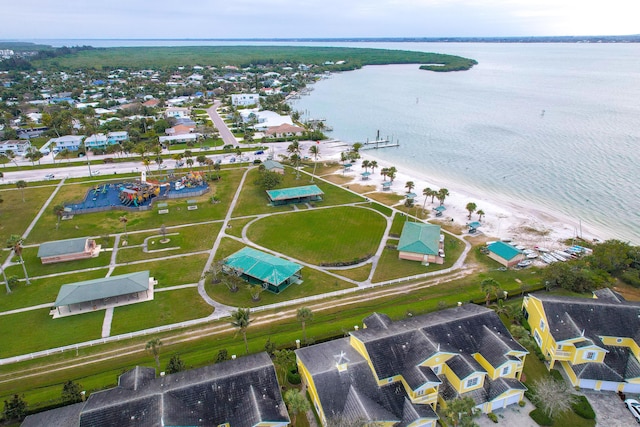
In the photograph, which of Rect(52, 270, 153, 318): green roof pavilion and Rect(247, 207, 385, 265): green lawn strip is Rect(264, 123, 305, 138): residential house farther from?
Rect(52, 270, 153, 318): green roof pavilion

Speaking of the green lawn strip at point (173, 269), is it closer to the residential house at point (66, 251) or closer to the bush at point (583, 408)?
the residential house at point (66, 251)

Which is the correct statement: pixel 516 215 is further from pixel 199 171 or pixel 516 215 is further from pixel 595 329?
pixel 199 171

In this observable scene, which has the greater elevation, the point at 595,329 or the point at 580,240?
the point at 595,329

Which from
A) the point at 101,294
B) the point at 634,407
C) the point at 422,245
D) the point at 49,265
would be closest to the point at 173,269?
the point at 101,294

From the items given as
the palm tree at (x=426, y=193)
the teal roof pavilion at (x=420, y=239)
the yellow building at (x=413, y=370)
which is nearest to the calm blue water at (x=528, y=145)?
the palm tree at (x=426, y=193)

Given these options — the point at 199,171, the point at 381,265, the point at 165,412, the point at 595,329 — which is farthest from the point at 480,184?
the point at 165,412

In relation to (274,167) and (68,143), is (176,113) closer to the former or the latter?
(68,143)
